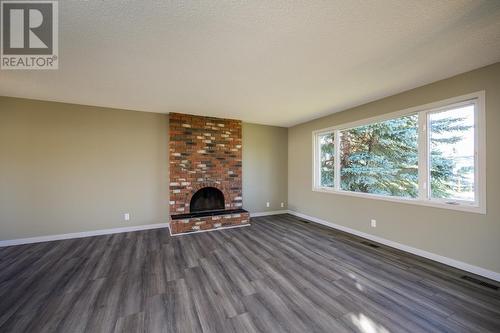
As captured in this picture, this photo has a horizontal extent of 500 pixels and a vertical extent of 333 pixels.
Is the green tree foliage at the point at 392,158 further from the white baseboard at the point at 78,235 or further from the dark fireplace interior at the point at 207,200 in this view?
the white baseboard at the point at 78,235

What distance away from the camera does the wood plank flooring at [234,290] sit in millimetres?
1674

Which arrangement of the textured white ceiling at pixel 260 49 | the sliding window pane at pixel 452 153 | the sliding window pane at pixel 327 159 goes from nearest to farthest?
the textured white ceiling at pixel 260 49 → the sliding window pane at pixel 452 153 → the sliding window pane at pixel 327 159

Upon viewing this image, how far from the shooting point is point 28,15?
168cm

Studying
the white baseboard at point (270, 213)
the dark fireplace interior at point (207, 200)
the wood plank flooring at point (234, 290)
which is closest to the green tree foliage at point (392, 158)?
the wood plank flooring at point (234, 290)

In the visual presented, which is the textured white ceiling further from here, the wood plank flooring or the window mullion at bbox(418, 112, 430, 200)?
the wood plank flooring

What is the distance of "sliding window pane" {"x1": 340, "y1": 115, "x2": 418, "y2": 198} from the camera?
10.4ft

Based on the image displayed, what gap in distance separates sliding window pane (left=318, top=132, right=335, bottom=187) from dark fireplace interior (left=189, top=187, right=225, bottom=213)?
265cm

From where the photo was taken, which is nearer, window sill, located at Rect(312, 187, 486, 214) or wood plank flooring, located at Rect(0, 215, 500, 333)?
wood plank flooring, located at Rect(0, 215, 500, 333)

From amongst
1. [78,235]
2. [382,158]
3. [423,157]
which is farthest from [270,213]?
[78,235]

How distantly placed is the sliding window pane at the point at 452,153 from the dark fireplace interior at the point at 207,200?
4.13 meters

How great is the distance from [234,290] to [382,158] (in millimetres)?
3408

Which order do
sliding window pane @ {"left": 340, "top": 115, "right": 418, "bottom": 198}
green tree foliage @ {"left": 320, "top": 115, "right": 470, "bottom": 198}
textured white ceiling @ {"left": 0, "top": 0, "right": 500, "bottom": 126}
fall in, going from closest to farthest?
1. textured white ceiling @ {"left": 0, "top": 0, "right": 500, "bottom": 126}
2. green tree foliage @ {"left": 320, "top": 115, "right": 470, "bottom": 198}
3. sliding window pane @ {"left": 340, "top": 115, "right": 418, "bottom": 198}

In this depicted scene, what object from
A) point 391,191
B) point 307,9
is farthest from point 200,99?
point 391,191

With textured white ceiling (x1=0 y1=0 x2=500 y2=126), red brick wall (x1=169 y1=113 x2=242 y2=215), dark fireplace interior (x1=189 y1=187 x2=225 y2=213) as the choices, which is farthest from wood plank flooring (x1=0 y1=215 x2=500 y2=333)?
textured white ceiling (x1=0 y1=0 x2=500 y2=126)
